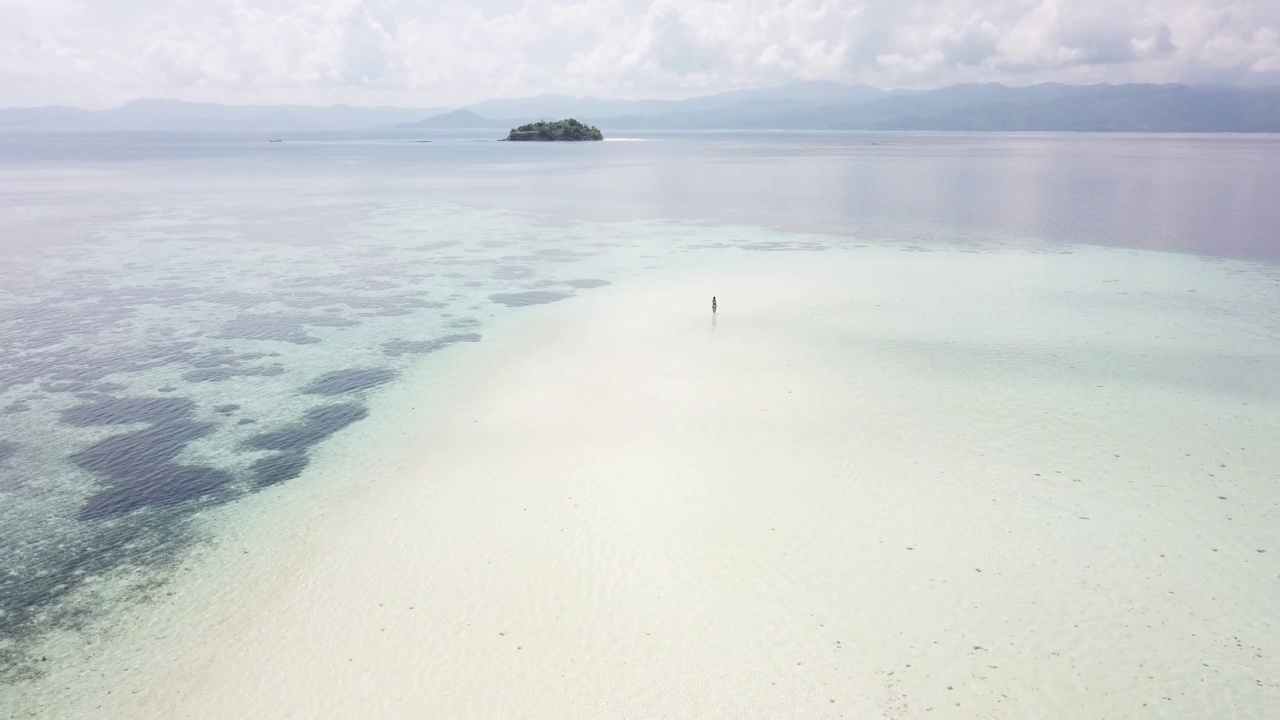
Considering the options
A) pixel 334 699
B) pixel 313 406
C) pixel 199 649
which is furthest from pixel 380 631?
pixel 313 406

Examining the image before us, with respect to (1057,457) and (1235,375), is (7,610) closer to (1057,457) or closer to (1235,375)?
(1057,457)

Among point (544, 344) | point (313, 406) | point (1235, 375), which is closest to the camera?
point (313, 406)

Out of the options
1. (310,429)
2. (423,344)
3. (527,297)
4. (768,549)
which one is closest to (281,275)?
(527,297)

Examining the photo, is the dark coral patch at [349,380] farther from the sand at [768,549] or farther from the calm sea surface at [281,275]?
the sand at [768,549]

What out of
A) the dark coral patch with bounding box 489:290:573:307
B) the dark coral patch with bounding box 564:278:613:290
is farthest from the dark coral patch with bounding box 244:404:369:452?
the dark coral patch with bounding box 564:278:613:290

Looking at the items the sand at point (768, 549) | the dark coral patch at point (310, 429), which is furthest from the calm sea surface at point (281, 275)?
the sand at point (768, 549)

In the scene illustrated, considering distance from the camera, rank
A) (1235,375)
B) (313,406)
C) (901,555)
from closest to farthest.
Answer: (901,555) < (313,406) < (1235,375)
